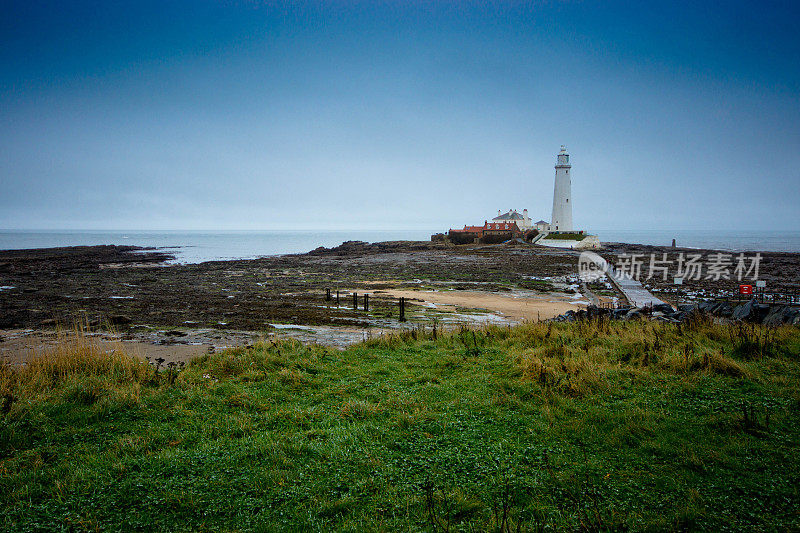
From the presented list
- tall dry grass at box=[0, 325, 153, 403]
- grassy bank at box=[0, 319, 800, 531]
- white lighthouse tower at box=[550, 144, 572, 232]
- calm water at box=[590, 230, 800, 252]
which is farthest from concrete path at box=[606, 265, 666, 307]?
calm water at box=[590, 230, 800, 252]

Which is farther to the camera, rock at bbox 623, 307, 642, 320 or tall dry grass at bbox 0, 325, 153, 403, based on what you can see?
rock at bbox 623, 307, 642, 320

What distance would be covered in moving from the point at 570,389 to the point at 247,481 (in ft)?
16.8

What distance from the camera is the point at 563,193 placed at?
232 ft

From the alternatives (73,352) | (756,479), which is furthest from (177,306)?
(756,479)

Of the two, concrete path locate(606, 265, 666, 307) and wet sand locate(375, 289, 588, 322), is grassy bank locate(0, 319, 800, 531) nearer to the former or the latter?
wet sand locate(375, 289, 588, 322)

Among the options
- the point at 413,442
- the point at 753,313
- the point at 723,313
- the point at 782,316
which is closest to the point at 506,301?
the point at 723,313

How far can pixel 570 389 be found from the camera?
6.87 metres

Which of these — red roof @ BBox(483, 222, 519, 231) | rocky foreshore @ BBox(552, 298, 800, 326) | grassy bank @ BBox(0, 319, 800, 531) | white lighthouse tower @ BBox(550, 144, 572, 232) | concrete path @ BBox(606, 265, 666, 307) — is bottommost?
concrete path @ BBox(606, 265, 666, 307)

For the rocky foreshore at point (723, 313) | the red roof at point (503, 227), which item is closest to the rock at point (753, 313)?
the rocky foreshore at point (723, 313)

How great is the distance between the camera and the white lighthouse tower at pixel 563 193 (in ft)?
230

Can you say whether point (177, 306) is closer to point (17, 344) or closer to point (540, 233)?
point (17, 344)

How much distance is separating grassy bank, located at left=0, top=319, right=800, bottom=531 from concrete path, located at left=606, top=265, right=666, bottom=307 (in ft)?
38.3

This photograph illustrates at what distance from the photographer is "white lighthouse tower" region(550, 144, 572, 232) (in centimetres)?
7012

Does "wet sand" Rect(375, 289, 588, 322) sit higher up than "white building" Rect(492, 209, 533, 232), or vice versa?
"white building" Rect(492, 209, 533, 232)
